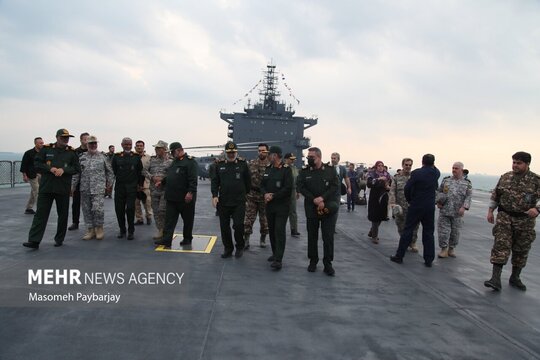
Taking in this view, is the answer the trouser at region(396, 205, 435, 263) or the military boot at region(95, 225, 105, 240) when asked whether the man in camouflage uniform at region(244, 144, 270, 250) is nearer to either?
the trouser at region(396, 205, 435, 263)

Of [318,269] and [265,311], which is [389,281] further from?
[265,311]

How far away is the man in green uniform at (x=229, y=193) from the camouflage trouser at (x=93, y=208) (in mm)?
2250

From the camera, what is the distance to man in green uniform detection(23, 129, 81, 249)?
18.8 ft

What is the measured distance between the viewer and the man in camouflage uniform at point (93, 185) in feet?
21.9

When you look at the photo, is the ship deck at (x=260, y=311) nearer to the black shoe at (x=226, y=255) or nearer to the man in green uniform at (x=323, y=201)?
the black shoe at (x=226, y=255)

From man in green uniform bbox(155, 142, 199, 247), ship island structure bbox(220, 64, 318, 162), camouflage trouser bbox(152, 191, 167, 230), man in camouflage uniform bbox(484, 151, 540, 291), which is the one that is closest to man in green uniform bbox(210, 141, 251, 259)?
man in green uniform bbox(155, 142, 199, 247)

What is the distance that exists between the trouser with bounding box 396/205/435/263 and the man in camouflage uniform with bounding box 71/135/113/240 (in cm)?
520

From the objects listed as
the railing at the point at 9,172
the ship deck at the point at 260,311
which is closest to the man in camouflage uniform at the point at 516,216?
the ship deck at the point at 260,311

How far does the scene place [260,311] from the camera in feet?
12.1

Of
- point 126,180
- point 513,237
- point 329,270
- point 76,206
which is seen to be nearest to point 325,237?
point 329,270

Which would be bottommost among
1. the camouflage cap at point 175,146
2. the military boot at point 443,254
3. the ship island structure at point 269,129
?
the military boot at point 443,254

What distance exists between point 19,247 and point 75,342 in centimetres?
372

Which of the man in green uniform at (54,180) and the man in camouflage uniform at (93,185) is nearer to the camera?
the man in green uniform at (54,180)

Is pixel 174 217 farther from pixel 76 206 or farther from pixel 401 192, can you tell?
pixel 401 192
